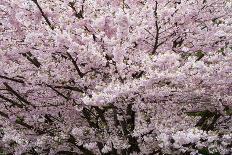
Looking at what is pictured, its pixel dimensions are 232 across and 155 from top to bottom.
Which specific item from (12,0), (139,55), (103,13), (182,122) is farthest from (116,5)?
(182,122)

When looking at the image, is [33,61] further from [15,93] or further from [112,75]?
[112,75]

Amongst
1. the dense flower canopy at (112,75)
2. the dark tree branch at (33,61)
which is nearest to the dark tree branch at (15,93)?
the dense flower canopy at (112,75)

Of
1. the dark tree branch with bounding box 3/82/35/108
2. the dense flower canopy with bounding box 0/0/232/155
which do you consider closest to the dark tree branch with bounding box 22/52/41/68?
the dense flower canopy with bounding box 0/0/232/155

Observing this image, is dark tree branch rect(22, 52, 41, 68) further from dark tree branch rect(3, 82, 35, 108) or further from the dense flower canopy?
dark tree branch rect(3, 82, 35, 108)

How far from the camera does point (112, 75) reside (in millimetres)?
5832

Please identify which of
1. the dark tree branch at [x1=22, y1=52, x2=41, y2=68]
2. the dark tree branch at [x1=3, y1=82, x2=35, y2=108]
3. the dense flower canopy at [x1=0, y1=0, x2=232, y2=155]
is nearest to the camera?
the dense flower canopy at [x1=0, y1=0, x2=232, y2=155]

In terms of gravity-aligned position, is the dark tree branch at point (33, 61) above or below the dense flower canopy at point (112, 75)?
above

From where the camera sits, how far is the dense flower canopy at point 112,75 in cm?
548

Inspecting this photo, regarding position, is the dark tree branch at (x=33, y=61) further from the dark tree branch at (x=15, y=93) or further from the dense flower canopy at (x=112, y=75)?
the dark tree branch at (x=15, y=93)

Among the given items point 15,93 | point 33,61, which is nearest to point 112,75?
point 33,61

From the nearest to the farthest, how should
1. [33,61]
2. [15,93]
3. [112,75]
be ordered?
1. [112,75]
2. [15,93]
3. [33,61]

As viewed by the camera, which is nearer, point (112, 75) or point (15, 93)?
point (112, 75)

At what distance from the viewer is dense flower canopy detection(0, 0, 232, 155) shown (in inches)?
216

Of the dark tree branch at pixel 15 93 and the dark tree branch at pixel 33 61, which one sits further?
the dark tree branch at pixel 33 61
